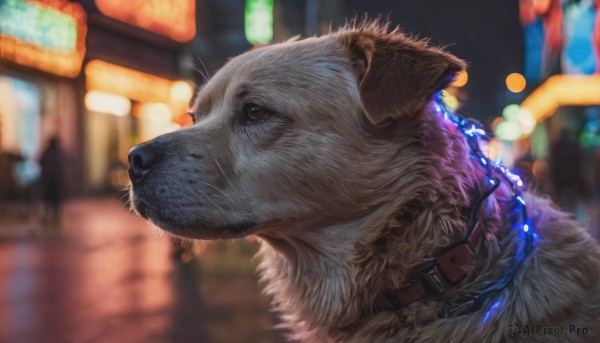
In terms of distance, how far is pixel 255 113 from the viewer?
260cm

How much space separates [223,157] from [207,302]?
12.5 feet

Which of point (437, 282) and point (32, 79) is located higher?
point (32, 79)

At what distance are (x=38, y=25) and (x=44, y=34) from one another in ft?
1.57

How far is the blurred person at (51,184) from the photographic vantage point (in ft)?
44.8

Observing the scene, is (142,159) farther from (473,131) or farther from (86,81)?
(86,81)

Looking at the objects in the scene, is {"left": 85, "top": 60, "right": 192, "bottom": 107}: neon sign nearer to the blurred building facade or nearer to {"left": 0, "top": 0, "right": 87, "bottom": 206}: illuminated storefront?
the blurred building facade

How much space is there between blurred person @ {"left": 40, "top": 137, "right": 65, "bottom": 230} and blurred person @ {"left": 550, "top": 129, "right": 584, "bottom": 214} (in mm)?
10670

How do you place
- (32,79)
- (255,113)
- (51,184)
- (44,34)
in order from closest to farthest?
(255,113)
(51,184)
(44,34)
(32,79)

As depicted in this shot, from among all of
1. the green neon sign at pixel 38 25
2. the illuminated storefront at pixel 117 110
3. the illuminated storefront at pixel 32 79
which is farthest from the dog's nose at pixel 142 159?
the illuminated storefront at pixel 117 110

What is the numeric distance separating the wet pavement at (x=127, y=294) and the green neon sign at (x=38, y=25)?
774 cm

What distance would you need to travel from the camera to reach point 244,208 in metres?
2.46

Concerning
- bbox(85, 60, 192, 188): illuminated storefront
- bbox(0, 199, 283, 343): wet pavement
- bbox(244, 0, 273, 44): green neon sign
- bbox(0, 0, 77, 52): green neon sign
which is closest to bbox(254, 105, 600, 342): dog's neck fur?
bbox(0, 199, 283, 343): wet pavement

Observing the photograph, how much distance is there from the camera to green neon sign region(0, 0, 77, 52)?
16062 millimetres

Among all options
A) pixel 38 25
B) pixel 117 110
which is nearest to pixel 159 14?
pixel 117 110
